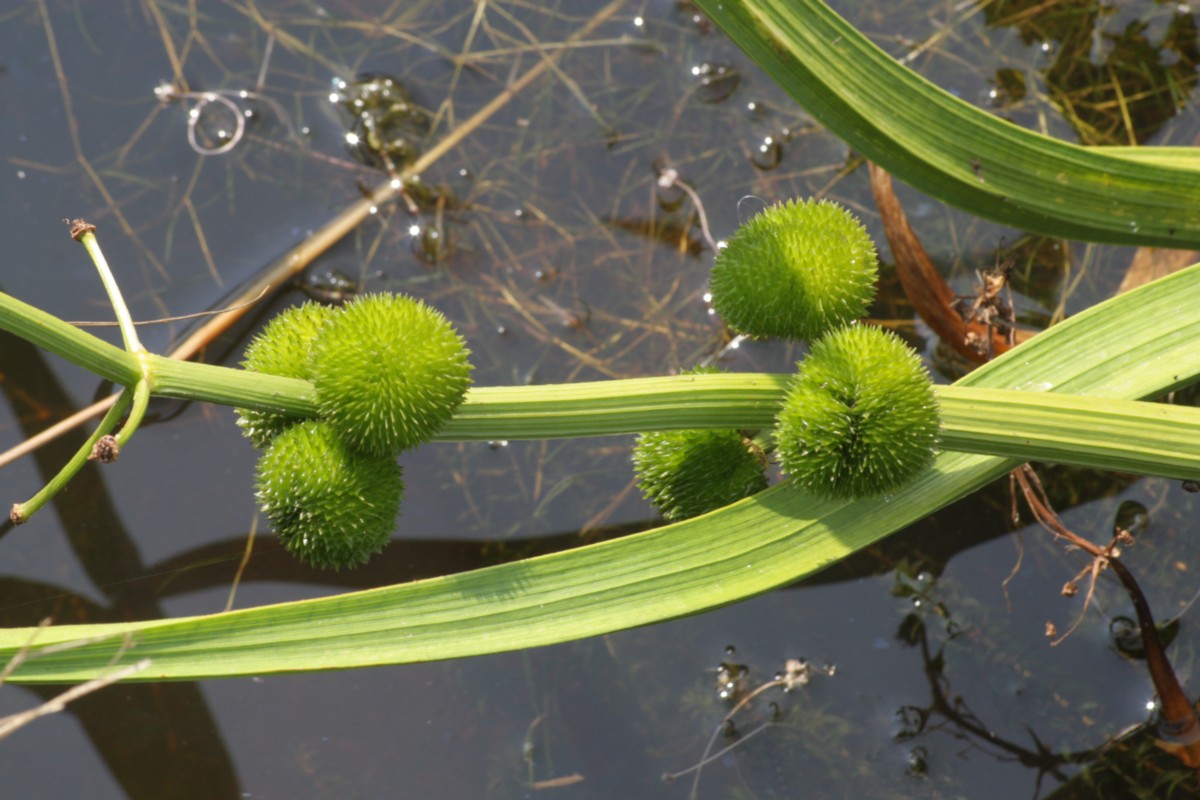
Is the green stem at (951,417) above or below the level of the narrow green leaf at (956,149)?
below

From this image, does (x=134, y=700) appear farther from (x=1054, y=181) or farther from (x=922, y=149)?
(x=1054, y=181)

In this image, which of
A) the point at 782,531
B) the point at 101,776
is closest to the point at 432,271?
the point at 782,531

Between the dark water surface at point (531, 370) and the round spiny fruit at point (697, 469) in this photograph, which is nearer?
the round spiny fruit at point (697, 469)

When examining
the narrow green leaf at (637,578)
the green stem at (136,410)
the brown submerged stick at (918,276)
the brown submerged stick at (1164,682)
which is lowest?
the brown submerged stick at (1164,682)

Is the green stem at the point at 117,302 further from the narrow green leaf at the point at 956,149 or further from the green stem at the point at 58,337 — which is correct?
the narrow green leaf at the point at 956,149

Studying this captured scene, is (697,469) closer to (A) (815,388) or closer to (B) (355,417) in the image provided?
(A) (815,388)

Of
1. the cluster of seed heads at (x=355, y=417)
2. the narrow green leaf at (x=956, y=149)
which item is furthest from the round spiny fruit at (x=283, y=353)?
the narrow green leaf at (x=956, y=149)

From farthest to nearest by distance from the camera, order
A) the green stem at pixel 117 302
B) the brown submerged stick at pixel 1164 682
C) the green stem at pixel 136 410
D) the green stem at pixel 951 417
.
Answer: the brown submerged stick at pixel 1164 682
the green stem at pixel 951 417
the green stem at pixel 117 302
the green stem at pixel 136 410

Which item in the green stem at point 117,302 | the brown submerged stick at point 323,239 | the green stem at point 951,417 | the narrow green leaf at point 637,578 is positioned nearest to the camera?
the green stem at point 117,302

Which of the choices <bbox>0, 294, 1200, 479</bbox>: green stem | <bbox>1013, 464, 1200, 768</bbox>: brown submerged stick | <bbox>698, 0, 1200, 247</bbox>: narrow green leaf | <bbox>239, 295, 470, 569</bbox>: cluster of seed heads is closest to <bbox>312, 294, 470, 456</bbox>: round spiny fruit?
<bbox>239, 295, 470, 569</bbox>: cluster of seed heads
